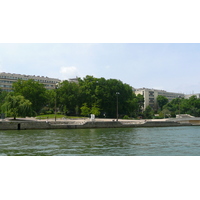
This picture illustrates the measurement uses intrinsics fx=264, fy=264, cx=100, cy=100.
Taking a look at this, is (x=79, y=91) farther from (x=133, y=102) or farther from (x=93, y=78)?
(x=133, y=102)

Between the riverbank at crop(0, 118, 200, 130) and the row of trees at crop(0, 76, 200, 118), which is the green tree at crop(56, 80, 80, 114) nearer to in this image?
the row of trees at crop(0, 76, 200, 118)

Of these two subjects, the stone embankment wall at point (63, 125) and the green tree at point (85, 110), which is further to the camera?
the green tree at point (85, 110)

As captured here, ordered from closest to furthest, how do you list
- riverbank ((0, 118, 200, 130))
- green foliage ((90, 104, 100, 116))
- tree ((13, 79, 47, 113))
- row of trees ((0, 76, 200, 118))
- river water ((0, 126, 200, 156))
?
river water ((0, 126, 200, 156)), riverbank ((0, 118, 200, 130)), green foliage ((90, 104, 100, 116)), tree ((13, 79, 47, 113)), row of trees ((0, 76, 200, 118))

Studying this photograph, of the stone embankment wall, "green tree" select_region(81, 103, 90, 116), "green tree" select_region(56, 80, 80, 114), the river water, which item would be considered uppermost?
"green tree" select_region(56, 80, 80, 114)

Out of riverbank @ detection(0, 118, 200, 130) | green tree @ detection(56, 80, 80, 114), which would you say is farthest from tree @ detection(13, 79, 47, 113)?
riverbank @ detection(0, 118, 200, 130)

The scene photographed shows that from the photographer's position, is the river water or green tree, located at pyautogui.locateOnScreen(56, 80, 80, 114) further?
green tree, located at pyautogui.locateOnScreen(56, 80, 80, 114)

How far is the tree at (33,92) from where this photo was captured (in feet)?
270

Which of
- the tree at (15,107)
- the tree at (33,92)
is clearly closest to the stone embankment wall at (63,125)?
the tree at (15,107)

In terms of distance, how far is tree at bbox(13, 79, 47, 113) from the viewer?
270 ft

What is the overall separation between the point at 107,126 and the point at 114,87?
3789 cm

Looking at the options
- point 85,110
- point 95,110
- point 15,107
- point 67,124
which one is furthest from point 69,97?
point 67,124

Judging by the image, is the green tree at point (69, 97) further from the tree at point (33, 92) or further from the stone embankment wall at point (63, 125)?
the stone embankment wall at point (63, 125)

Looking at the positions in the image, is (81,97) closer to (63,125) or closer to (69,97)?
(69,97)

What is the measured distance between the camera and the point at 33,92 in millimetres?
83438
